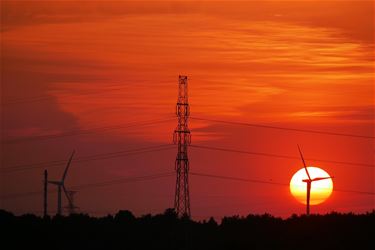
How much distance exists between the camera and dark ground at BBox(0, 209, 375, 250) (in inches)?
4658

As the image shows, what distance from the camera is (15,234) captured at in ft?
411

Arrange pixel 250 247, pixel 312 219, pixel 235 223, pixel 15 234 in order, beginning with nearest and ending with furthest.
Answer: pixel 250 247
pixel 15 234
pixel 312 219
pixel 235 223

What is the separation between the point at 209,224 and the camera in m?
148

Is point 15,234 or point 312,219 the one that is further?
point 312,219

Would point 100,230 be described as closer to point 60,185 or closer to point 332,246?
point 60,185

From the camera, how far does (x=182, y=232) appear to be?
128 metres

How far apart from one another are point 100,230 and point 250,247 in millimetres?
23287

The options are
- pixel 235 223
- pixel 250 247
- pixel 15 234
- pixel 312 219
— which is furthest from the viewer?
pixel 235 223

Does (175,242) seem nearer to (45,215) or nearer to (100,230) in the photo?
(100,230)

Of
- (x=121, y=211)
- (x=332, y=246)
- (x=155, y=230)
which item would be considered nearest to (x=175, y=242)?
(x=155, y=230)

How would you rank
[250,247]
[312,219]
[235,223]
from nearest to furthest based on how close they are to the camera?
[250,247] < [312,219] < [235,223]

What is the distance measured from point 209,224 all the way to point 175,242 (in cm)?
2597

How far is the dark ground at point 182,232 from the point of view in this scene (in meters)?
118

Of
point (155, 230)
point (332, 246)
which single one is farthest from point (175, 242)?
point (332, 246)
